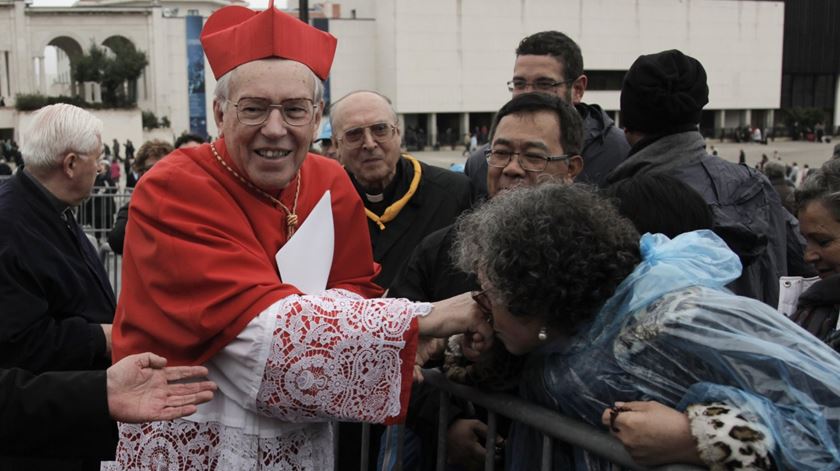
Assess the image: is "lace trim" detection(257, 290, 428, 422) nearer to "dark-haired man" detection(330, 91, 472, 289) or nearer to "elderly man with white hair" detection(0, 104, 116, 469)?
"elderly man with white hair" detection(0, 104, 116, 469)

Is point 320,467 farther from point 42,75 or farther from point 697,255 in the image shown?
point 42,75

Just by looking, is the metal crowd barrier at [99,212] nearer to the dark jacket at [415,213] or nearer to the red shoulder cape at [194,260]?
the dark jacket at [415,213]

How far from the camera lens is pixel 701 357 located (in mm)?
1623

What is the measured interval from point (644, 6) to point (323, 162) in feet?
192

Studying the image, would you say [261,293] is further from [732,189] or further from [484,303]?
[732,189]

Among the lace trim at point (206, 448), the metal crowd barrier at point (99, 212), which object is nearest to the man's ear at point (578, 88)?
the lace trim at point (206, 448)

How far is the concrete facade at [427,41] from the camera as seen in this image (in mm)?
52969

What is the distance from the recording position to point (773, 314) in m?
1.64

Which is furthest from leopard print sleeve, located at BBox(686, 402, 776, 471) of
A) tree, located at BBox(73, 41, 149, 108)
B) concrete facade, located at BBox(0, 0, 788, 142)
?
concrete facade, located at BBox(0, 0, 788, 142)

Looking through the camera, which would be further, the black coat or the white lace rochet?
the black coat

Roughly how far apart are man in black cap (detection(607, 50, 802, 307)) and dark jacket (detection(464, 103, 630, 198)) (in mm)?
653

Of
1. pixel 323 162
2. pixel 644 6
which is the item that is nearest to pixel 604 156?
pixel 323 162

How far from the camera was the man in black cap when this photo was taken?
3020mm

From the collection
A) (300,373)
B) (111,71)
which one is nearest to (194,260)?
(300,373)
